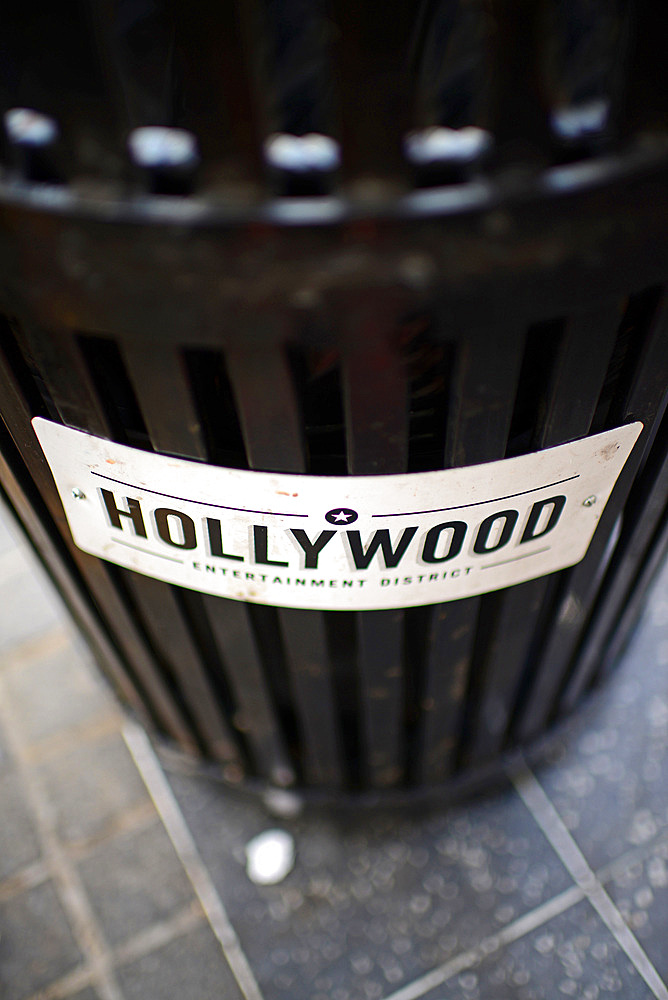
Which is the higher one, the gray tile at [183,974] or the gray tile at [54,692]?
the gray tile at [54,692]

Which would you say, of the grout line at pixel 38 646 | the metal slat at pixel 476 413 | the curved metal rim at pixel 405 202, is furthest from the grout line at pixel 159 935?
the curved metal rim at pixel 405 202

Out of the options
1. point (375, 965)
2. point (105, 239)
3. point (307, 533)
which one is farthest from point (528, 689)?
point (105, 239)

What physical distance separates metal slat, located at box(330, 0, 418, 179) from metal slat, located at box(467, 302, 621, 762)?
0.59ft

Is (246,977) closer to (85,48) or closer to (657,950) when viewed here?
(657,950)

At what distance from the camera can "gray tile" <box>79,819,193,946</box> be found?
3.89ft

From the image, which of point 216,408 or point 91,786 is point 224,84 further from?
point 91,786

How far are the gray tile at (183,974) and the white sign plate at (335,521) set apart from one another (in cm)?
67

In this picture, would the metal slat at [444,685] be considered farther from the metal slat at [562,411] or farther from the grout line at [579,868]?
the grout line at [579,868]

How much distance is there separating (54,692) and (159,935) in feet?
1.50

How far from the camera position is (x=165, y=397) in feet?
1.92

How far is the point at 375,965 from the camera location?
113 centimetres

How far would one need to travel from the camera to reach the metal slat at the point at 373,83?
408 millimetres

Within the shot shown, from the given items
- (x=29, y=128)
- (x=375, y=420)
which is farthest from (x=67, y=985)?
(x=29, y=128)

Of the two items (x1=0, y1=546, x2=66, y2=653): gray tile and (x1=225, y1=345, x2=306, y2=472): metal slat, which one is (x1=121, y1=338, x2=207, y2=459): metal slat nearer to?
(x1=225, y1=345, x2=306, y2=472): metal slat
